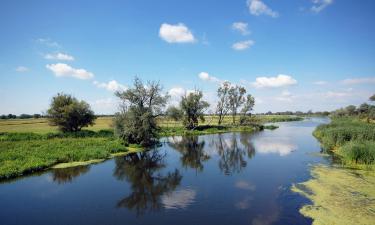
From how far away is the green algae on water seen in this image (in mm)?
12289

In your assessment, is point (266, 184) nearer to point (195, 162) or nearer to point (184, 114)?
point (195, 162)

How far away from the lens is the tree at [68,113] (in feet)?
161

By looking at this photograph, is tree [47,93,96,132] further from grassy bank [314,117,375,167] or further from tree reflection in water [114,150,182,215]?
grassy bank [314,117,375,167]

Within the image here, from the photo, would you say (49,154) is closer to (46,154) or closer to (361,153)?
(46,154)

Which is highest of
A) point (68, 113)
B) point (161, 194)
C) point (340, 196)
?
point (68, 113)

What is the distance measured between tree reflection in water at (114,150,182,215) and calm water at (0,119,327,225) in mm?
56

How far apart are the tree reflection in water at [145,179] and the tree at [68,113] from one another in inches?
918

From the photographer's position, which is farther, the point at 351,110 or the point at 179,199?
the point at 351,110

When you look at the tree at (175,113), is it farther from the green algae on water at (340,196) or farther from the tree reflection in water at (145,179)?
the green algae on water at (340,196)

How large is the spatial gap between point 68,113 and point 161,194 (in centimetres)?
3824

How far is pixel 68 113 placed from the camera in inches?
1918

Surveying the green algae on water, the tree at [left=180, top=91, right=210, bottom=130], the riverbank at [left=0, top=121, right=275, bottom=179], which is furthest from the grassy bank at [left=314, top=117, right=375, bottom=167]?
the tree at [left=180, top=91, right=210, bottom=130]

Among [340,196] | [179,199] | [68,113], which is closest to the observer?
[340,196]

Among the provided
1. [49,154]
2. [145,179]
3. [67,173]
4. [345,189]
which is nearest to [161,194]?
[145,179]
